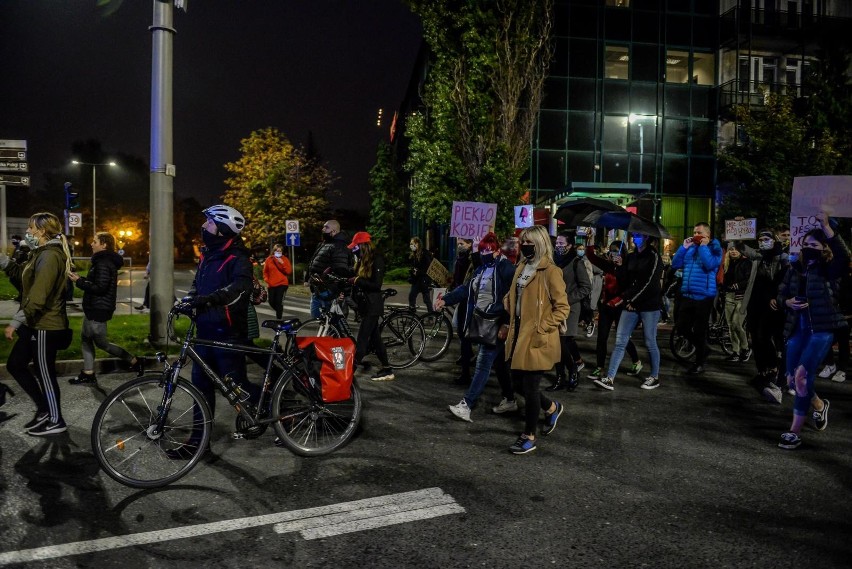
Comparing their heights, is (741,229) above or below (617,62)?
below

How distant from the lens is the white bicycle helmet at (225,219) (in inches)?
200

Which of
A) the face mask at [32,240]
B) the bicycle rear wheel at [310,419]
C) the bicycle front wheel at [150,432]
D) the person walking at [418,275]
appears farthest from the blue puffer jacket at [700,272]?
the face mask at [32,240]

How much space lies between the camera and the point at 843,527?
4.16 metres

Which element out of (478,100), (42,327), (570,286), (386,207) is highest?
(478,100)

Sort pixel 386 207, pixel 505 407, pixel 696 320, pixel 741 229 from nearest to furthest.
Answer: pixel 505 407, pixel 696 320, pixel 741 229, pixel 386 207

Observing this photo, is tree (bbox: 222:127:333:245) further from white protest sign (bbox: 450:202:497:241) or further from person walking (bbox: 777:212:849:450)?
person walking (bbox: 777:212:849:450)

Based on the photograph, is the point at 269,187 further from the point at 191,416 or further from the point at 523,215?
the point at 191,416

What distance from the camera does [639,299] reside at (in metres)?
8.12

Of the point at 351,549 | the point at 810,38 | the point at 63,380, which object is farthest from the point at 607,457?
the point at 810,38

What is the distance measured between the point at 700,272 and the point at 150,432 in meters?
6.92

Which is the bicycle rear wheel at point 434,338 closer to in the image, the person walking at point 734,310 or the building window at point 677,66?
the person walking at point 734,310

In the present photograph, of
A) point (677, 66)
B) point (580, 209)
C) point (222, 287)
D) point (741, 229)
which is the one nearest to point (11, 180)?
point (222, 287)

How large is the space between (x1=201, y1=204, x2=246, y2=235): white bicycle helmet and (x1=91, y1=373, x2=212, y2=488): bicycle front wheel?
3.86ft

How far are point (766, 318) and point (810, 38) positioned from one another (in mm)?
29433
